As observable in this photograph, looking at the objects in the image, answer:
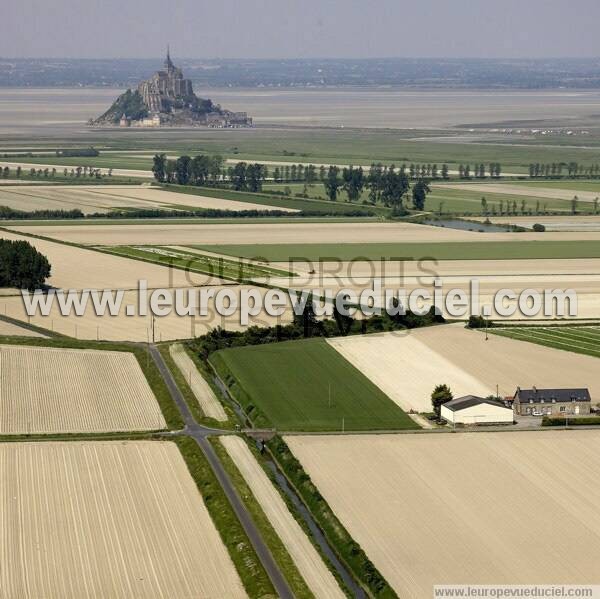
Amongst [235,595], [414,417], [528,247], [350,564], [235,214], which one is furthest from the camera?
[235,214]

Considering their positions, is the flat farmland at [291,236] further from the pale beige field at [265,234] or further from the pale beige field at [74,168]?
the pale beige field at [74,168]

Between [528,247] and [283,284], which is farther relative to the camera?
[528,247]

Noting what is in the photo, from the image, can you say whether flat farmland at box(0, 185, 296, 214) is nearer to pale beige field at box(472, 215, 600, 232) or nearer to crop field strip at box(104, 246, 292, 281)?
pale beige field at box(472, 215, 600, 232)

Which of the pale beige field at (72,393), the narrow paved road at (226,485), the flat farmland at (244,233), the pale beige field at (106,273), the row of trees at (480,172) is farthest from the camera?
the row of trees at (480,172)

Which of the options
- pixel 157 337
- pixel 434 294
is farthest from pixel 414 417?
pixel 434 294

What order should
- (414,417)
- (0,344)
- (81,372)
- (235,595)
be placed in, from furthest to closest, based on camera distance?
(0,344)
(81,372)
(414,417)
(235,595)

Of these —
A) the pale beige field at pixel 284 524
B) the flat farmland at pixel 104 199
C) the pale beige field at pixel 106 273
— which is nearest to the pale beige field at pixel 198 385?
the pale beige field at pixel 284 524

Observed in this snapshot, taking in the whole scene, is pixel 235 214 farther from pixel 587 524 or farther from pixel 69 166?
pixel 587 524

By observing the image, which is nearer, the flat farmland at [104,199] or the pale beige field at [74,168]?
the flat farmland at [104,199]
